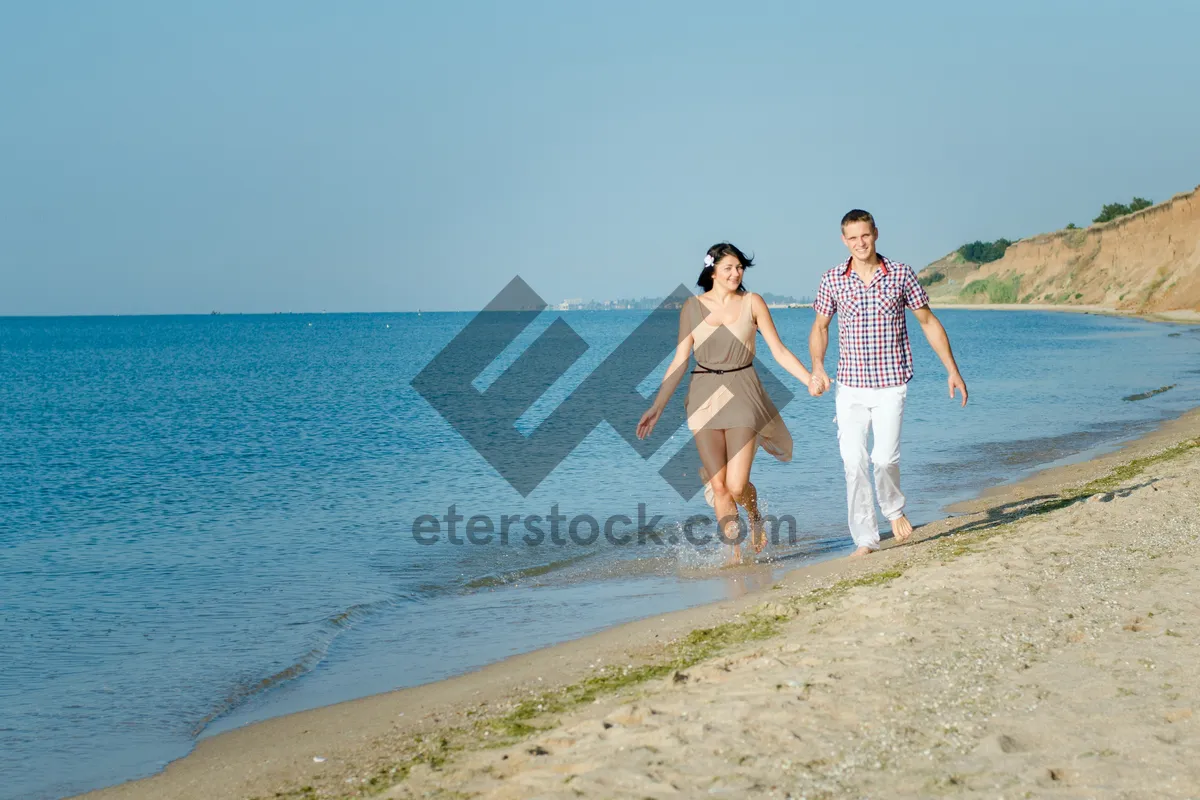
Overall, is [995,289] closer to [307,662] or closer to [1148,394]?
[1148,394]

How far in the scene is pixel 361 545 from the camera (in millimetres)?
10555

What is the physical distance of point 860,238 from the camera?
Result: 277 inches

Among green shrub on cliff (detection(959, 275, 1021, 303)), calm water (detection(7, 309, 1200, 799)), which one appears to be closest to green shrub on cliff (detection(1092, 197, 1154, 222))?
green shrub on cliff (detection(959, 275, 1021, 303))

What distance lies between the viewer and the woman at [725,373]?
7562 millimetres

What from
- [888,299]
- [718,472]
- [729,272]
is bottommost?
[718,472]

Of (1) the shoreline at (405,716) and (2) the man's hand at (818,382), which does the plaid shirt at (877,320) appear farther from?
(1) the shoreline at (405,716)

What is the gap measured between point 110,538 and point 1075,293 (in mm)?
101973

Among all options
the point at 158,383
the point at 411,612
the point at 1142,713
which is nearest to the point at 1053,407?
the point at 411,612

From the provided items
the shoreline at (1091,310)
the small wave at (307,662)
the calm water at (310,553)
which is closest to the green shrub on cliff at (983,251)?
the shoreline at (1091,310)

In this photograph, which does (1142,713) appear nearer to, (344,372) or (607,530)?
(607,530)

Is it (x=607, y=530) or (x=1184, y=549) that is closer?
(x=1184, y=549)

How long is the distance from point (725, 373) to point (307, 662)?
3281 millimetres

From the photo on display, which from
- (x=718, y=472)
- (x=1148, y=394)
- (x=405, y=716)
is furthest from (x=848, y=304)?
(x=1148, y=394)

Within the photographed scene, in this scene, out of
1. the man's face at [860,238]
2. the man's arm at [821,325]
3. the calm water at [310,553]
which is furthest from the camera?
the man's arm at [821,325]
